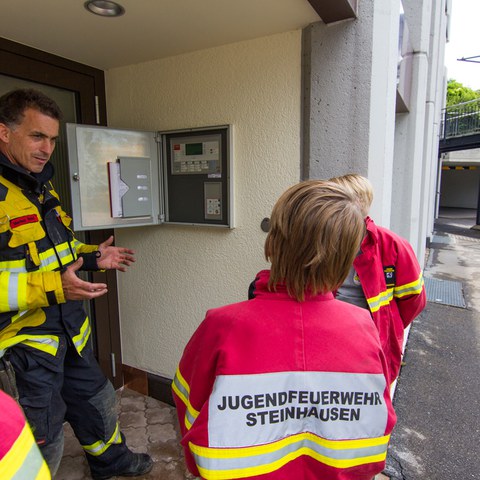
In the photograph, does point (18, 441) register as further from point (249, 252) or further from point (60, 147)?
point (60, 147)

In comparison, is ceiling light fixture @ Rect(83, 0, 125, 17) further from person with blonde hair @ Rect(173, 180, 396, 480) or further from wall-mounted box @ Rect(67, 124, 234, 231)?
person with blonde hair @ Rect(173, 180, 396, 480)

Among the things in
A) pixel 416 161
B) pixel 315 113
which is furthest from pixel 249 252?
pixel 416 161

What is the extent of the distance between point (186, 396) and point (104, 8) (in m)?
1.89

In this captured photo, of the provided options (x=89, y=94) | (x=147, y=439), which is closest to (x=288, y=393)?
(x=147, y=439)

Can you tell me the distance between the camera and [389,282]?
192cm

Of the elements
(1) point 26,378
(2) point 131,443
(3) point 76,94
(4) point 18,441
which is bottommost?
(2) point 131,443

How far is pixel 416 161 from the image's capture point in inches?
168

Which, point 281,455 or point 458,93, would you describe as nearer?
point 281,455

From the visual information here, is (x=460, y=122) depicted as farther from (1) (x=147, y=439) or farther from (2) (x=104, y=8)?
(1) (x=147, y=439)

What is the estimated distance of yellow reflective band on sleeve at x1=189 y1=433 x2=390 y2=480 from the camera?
1.07 meters

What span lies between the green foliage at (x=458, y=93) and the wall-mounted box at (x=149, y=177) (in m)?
41.7

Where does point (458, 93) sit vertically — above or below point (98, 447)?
above

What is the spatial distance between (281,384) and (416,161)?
3908mm

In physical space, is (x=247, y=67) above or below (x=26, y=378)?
above
